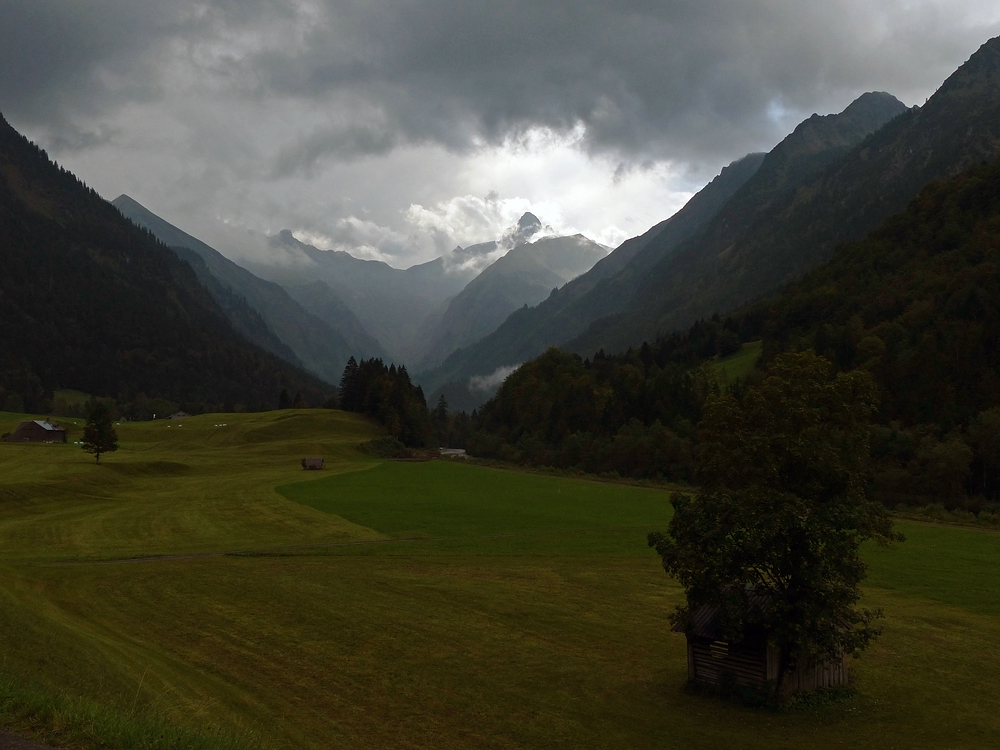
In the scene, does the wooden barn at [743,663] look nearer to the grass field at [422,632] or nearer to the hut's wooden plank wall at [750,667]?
the hut's wooden plank wall at [750,667]

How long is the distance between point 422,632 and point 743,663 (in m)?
13.0

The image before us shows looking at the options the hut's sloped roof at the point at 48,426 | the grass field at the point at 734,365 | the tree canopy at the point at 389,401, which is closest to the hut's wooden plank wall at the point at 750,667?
the grass field at the point at 734,365

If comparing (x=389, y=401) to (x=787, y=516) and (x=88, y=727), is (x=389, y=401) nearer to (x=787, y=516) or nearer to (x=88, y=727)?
(x=787, y=516)

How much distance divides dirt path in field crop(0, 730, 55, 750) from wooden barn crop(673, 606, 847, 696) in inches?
761

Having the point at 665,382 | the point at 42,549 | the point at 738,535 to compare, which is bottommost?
the point at 42,549

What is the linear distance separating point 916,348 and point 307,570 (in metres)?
96.4

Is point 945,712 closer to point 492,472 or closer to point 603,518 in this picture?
point 603,518

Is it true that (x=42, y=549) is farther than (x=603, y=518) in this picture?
No

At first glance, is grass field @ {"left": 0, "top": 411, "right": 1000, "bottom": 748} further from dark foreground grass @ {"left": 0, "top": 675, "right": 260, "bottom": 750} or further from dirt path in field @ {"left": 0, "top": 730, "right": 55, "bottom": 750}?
dirt path in field @ {"left": 0, "top": 730, "right": 55, "bottom": 750}

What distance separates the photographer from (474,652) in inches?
1102

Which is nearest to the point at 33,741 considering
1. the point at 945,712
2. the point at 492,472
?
the point at 945,712

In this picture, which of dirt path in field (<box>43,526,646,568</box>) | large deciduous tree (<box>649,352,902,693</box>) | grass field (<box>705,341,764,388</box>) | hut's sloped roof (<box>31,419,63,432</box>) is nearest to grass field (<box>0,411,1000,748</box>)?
dirt path in field (<box>43,526,646,568</box>)

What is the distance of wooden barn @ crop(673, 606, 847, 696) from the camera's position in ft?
76.2

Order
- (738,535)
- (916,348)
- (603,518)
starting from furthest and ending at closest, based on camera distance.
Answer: (916,348), (603,518), (738,535)
